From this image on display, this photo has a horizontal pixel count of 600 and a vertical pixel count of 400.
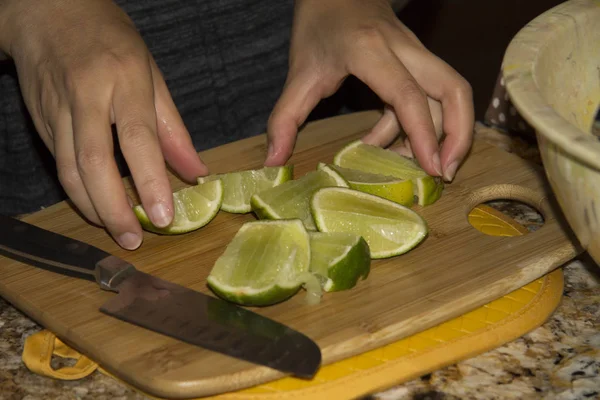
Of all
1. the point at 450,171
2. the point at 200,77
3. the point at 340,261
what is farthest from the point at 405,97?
the point at 200,77

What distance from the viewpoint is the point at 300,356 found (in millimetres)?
1366

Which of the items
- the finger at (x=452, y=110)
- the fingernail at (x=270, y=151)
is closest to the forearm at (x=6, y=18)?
the fingernail at (x=270, y=151)

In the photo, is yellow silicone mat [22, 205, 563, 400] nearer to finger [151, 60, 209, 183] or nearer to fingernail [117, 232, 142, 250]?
fingernail [117, 232, 142, 250]

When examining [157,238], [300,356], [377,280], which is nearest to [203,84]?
[157,238]

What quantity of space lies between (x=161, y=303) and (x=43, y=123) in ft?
1.82

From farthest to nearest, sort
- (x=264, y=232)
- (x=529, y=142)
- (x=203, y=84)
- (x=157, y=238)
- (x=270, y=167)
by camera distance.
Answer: (x=203, y=84), (x=529, y=142), (x=270, y=167), (x=157, y=238), (x=264, y=232)

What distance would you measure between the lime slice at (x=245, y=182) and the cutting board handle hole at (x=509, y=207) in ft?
1.34

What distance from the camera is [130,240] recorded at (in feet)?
5.61

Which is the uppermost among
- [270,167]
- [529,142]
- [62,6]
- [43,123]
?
[62,6]

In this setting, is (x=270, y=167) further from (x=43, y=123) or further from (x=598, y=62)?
(x=598, y=62)

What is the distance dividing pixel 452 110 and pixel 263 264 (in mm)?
593

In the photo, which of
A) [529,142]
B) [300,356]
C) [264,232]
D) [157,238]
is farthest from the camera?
[529,142]

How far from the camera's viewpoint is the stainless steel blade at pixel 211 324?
137 cm

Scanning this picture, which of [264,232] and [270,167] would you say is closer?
[264,232]
